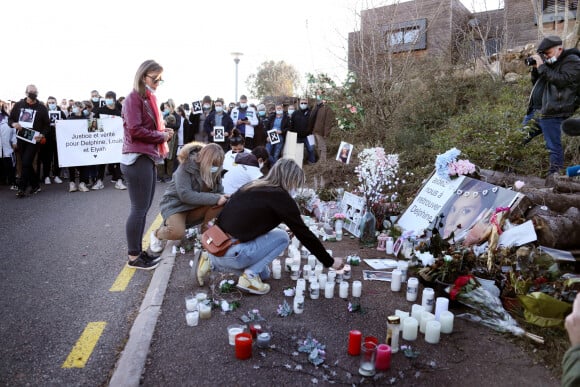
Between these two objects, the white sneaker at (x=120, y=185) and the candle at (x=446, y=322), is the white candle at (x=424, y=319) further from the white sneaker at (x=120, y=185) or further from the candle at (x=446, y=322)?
the white sneaker at (x=120, y=185)

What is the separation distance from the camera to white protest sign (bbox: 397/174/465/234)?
19.4 ft

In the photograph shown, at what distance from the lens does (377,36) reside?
36.9ft

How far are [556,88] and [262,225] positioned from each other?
4.79 metres

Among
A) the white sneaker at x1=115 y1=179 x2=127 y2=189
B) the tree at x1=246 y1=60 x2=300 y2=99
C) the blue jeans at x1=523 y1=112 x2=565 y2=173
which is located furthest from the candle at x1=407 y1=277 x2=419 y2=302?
the tree at x1=246 y1=60 x2=300 y2=99

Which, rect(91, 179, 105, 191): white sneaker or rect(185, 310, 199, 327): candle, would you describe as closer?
rect(185, 310, 199, 327): candle

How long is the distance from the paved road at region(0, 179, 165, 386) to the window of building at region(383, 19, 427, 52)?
752 cm

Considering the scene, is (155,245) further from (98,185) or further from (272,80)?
(272,80)

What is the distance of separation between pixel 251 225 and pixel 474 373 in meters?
2.28

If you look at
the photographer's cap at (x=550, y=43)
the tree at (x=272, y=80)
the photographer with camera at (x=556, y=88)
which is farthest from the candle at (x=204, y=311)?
the tree at (x=272, y=80)

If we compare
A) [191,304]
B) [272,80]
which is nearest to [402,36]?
[191,304]

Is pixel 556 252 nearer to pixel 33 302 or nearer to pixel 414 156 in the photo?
pixel 414 156

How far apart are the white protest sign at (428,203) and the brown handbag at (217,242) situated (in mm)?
2805

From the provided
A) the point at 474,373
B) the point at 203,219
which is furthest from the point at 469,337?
the point at 203,219

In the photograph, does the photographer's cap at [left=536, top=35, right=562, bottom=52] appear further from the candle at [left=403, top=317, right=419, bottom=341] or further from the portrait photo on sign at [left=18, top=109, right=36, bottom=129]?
the portrait photo on sign at [left=18, top=109, right=36, bottom=129]
